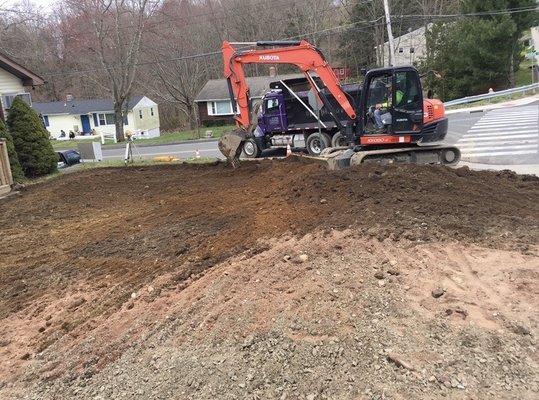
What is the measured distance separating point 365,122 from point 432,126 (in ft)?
5.23

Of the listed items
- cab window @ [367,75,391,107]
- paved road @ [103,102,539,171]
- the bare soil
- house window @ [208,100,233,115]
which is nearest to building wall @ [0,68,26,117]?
paved road @ [103,102,539,171]

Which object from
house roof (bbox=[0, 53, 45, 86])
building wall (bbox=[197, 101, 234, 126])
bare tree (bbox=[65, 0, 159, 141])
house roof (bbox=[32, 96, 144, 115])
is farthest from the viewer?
house roof (bbox=[32, 96, 144, 115])

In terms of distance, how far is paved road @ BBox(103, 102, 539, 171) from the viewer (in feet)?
46.4

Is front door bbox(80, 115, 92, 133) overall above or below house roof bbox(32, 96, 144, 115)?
below

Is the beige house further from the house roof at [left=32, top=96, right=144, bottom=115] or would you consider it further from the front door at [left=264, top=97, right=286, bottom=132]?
the house roof at [left=32, top=96, right=144, bottom=115]

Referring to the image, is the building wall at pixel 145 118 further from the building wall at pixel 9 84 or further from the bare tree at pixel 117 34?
the building wall at pixel 9 84

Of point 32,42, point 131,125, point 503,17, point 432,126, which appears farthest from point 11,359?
point 131,125

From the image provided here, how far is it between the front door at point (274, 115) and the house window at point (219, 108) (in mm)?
31806

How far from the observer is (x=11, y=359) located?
16.5ft

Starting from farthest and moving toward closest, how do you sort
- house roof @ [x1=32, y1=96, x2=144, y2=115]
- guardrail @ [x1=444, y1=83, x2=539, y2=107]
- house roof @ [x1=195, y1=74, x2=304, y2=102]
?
house roof @ [x1=32, y1=96, x2=144, y2=115] → house roof @ [x1=195, y1=74, x2=304, y2=102] → guardrail @ [x1=444, y1=83, x2=539, y2=107]

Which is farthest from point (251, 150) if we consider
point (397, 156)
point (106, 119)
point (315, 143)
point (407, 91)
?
point (106, 119)

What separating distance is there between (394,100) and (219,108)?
38906mm

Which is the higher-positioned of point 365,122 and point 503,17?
point 503,17

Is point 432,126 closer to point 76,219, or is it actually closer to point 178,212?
point 178,212
